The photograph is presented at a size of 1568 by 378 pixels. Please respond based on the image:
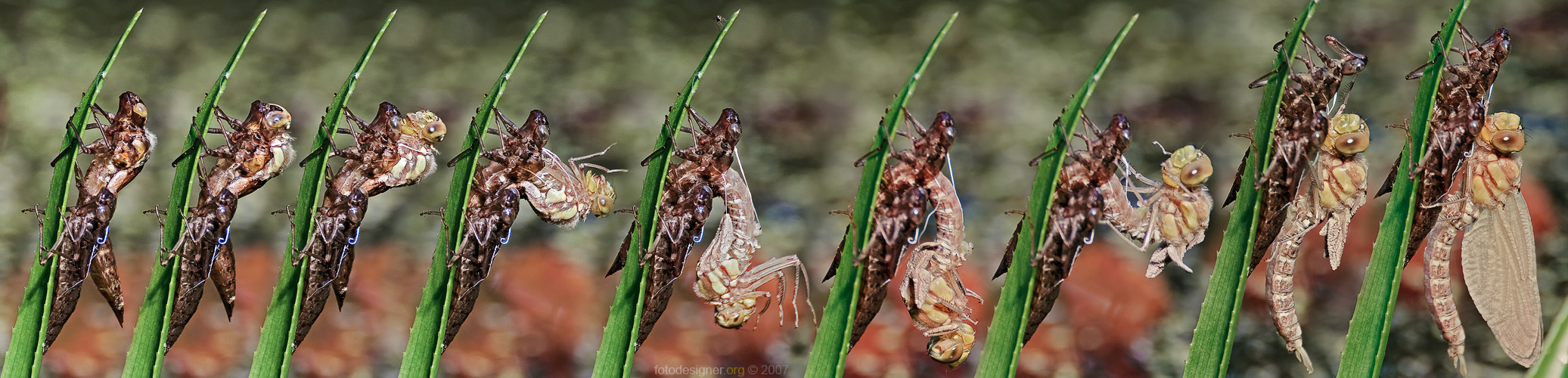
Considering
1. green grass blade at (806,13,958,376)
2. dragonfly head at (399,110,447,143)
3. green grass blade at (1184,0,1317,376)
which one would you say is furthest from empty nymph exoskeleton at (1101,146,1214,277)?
dragonfly head at (399,110,447,143)

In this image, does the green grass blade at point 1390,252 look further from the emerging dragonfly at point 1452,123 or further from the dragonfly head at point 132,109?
the dragonfly head at point 132,109

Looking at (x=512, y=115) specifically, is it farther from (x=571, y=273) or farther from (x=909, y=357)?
(x=909, y=357)

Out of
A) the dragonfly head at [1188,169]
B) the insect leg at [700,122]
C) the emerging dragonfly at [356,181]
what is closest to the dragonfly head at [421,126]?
the emerging dragonfly at [356,181]

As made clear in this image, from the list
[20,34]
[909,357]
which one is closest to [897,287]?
[909,357]

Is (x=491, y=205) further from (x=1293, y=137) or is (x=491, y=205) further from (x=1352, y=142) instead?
(x=1352, y=142)

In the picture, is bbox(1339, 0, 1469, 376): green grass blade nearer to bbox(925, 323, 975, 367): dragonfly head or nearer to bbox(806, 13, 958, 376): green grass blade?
bbox(925, 323, 975, 367): dragonfly head

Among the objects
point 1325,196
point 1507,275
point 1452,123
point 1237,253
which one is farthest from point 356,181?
point 1507,275
